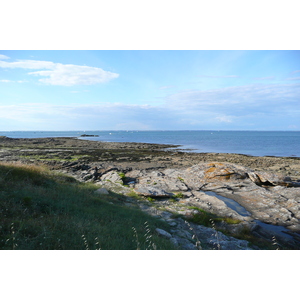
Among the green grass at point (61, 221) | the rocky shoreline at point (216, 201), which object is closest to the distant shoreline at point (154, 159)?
the rocky shoreline at point (216, 201)

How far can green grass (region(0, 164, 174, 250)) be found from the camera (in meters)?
4.93

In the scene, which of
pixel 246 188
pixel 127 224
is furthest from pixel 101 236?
pixel 246 188

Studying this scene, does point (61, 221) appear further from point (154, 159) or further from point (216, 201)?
point (154, 159)

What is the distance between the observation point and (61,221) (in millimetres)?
6195

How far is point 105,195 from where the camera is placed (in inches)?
456

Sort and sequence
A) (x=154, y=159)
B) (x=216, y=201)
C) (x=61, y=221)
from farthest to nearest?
(x=154, y=159), (x=216, y=201), (x=61, y=221)

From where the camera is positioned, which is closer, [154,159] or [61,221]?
[61,221]

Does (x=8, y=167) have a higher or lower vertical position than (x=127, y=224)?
higher

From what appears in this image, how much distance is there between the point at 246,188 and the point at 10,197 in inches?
564

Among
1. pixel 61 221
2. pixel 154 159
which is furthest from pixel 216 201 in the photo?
pixel 154 159

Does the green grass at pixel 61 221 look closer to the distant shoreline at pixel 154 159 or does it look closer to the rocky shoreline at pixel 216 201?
the rocky shoreline at pixel 216 201

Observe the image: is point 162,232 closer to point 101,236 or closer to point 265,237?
point 101,236

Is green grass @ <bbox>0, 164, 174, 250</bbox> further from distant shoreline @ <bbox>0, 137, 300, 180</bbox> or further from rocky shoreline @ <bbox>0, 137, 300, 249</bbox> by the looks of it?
distant shoreline @ <bbox>0, 137, 300, 180</bbox>

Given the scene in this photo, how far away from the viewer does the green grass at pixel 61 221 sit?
493 centimetres
